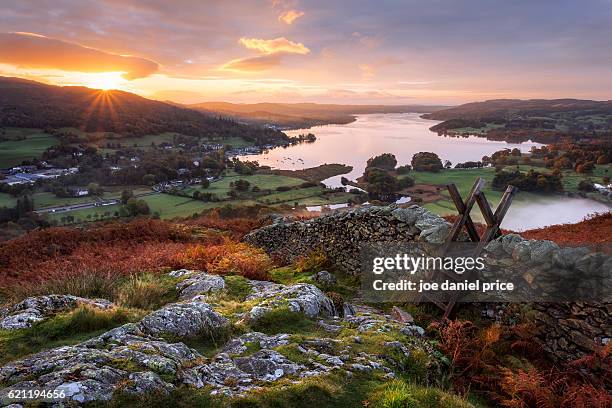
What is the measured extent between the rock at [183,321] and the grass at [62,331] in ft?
2.05

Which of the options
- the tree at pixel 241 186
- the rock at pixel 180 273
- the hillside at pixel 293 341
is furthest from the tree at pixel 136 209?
the rock at pixel 180 273

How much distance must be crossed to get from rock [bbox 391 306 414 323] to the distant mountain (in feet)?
431

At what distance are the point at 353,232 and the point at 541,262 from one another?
254 inches

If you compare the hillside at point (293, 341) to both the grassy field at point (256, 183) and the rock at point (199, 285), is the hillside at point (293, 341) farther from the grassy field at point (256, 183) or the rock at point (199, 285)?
the grassy field at point (256, 183)

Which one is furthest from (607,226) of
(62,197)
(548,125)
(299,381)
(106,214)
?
(548,125)

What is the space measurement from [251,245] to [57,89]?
220892 millimetres

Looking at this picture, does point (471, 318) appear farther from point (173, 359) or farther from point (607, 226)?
point (607, 226)

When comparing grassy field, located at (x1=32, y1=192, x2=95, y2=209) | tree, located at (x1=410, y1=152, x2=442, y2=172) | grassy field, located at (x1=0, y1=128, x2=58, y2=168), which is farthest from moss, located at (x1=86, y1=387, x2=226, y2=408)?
grassy field, located at (x1=0, y1=128, x2=58, y2=168)

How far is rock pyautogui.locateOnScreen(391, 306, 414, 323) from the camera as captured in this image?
28.4 ft

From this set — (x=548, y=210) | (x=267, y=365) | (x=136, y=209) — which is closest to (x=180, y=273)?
(x=267, y=365)

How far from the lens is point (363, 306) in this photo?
10070mm

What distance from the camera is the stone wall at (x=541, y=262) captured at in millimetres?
6957

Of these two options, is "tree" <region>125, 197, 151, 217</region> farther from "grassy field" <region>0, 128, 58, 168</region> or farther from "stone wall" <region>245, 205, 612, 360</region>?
"grassy field" <region>0, 128, 58, 168</region>

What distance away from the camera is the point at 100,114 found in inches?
5512
